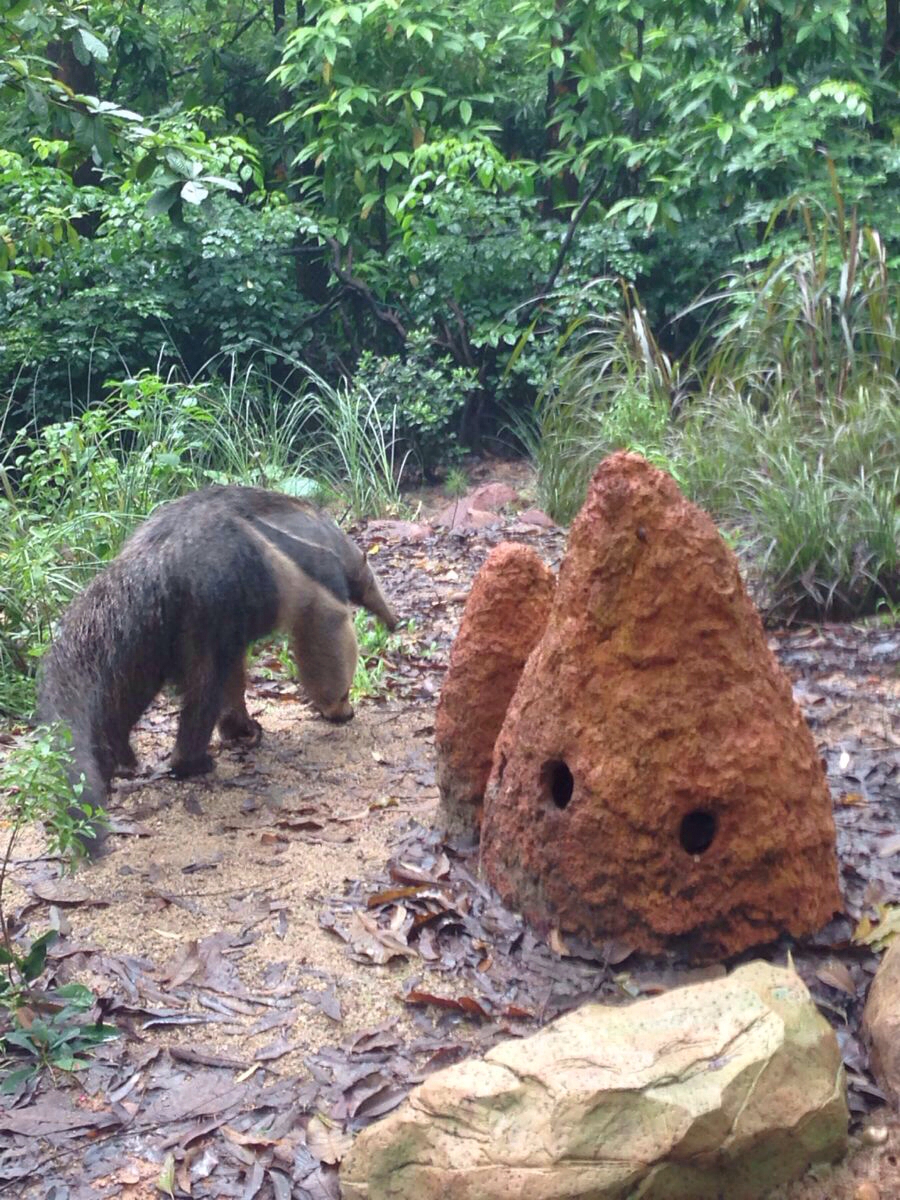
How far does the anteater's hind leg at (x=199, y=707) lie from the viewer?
5090 mm

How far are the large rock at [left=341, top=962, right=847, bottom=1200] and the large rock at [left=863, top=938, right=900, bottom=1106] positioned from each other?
0.77ft

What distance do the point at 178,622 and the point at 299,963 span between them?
1763 mm

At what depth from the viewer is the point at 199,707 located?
512 cm

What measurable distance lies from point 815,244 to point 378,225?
5.93 meters

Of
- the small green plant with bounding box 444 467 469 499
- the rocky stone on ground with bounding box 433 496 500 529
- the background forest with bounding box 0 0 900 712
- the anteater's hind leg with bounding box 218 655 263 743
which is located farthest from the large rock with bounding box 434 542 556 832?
the small green plant with bounding box 444 467 469 499

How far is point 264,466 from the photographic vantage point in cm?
1037

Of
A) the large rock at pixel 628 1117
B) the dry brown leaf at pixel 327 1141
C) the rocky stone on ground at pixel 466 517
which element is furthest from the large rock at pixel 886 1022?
the rocky stone on ground at pixel 466 517

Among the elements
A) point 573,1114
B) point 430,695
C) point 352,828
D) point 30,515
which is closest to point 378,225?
point 30,515

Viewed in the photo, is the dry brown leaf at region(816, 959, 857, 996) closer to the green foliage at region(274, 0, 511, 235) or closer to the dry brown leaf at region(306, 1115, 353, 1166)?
the dry brown leaf at region(306, 1115, 353, 1166)

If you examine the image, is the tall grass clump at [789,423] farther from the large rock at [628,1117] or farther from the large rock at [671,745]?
the large rock at [628,1117]

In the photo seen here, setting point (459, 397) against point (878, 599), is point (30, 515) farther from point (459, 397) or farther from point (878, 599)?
point (459, 397)

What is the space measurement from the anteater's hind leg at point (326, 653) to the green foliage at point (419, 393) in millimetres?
6931

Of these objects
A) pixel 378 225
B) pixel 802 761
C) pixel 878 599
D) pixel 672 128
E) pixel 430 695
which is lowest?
pixel 430 695

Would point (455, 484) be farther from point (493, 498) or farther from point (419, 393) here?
point (493, 498)
